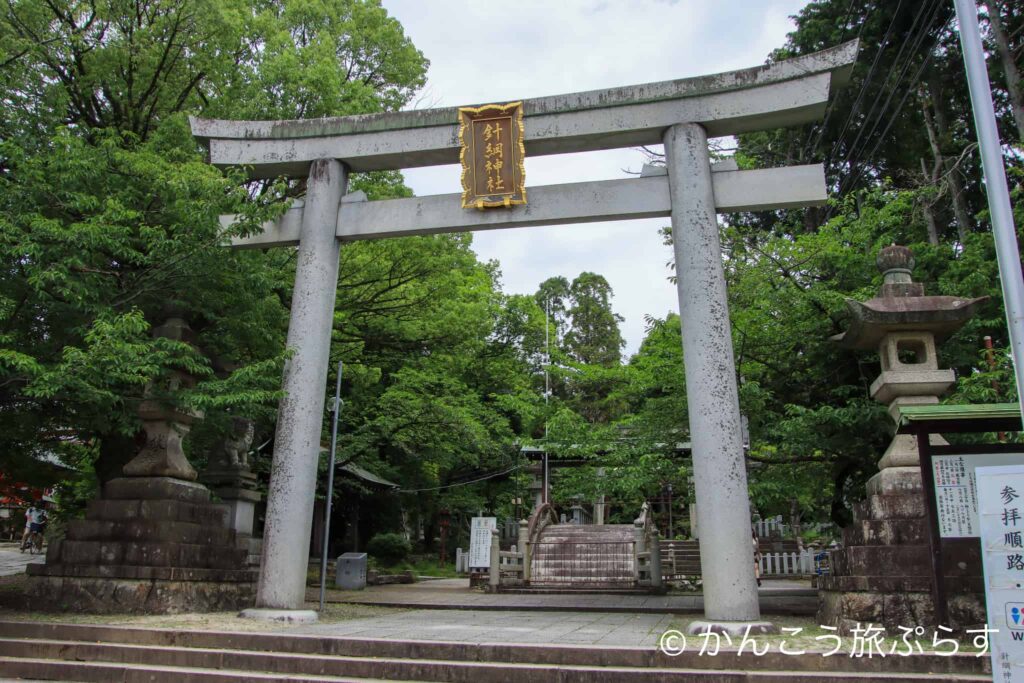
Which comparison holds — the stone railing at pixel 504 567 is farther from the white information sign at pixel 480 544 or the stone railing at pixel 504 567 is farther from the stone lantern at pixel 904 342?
the stone lantern at pixel 904 342

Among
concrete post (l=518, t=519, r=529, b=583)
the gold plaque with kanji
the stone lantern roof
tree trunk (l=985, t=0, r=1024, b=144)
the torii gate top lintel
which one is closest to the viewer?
the stone lantern roof

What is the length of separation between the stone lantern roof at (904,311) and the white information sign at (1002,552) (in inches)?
172

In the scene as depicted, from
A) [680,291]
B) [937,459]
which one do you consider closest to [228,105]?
[680,291]

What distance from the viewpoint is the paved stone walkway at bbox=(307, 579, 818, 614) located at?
11.0 meters

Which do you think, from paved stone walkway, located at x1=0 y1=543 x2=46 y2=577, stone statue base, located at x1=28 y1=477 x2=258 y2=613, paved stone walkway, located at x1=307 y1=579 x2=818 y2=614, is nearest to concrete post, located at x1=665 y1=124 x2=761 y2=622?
paved stone walkway, located at x1=307 y1=579 x2=818 y2=614

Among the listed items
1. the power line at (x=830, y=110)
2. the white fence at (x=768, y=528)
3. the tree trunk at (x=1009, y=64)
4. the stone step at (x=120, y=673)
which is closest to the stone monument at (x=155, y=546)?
the stone step at (x=120, y=673)

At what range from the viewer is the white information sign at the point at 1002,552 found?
12.5ft

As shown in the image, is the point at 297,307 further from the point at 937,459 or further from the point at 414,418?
the point at 937,459

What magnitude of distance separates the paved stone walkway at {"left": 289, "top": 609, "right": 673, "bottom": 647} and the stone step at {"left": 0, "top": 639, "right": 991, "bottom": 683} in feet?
2.31

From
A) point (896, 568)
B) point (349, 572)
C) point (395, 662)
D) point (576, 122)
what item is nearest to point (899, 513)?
point (896, 568)

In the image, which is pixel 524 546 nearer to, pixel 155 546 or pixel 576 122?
pixel 155 546

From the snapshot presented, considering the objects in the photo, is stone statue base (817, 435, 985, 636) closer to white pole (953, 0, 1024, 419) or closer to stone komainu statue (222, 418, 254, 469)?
white pole (953, 0, 1024, 419)

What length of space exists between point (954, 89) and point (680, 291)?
1275 cm

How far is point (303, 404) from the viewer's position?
882 cm
